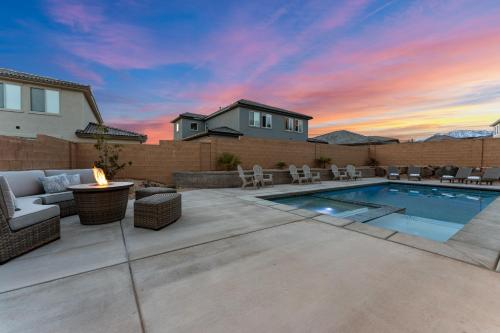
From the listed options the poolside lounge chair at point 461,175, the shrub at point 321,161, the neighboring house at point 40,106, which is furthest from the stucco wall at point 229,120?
the poolside lounge chair at point 461,175

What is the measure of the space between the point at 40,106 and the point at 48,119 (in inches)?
30.7

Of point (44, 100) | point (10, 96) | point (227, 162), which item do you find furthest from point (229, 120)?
point (10, 96)

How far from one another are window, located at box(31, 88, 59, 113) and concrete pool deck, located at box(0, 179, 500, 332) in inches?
515

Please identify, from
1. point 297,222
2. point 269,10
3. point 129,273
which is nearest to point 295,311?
point 129,273

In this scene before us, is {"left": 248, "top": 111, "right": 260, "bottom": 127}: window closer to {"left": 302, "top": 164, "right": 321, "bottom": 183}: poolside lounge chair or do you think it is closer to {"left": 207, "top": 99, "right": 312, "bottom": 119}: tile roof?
{"left": 207, "top": 99, "right": 312, "bottom": 119}: tile roof

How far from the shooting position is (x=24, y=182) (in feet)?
14.6

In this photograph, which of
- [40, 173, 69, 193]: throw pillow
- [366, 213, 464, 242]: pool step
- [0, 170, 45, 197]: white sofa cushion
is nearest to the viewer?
[366, 213, 464, 242]: pool step

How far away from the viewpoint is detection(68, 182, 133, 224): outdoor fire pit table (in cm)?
378

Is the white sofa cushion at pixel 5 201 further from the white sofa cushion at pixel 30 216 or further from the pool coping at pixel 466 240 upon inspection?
the pool coping at pixel 466 240

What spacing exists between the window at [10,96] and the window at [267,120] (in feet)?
50.5

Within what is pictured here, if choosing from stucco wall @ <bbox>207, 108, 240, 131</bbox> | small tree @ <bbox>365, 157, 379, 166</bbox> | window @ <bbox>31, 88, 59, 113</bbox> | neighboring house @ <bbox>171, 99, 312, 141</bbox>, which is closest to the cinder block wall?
small tree @ <bbox>365, 157, 379, 166</bbox>

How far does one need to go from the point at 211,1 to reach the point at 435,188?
1282cm

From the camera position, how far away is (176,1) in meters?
7.66

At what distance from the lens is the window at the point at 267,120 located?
18.7 meters
